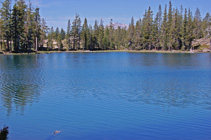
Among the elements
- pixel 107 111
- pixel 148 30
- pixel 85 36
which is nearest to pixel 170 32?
pixel 148 30

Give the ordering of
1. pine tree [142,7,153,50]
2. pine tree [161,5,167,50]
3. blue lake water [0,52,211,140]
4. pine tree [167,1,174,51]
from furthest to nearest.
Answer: pine tree [142,7,153,50] < pine tree [161,5,167,50] < pine tree [167,1,174,51] < blue lake water [0,52,211,140]

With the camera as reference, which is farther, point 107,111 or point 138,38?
point 138,38

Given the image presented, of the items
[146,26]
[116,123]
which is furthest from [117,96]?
[146,26]

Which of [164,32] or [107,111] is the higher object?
[164,32]

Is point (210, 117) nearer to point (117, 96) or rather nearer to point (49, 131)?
point (117, 96)

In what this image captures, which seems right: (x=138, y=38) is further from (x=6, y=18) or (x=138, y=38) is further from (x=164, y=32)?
(x=6, y=18)

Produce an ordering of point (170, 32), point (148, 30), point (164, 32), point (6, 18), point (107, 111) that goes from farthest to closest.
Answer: point (148, 30), point (164, 32), point (170, 32), point (6, 18), point (107, 111)

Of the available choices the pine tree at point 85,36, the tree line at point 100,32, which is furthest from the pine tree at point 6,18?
the pine tree at point 85,36

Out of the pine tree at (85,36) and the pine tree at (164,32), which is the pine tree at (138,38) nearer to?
the pine tree at (164,32)

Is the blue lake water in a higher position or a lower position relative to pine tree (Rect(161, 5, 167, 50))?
lower

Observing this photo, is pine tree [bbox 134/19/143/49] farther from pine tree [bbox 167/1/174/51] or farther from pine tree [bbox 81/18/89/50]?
pine tree [bbox 81/18/89/50]

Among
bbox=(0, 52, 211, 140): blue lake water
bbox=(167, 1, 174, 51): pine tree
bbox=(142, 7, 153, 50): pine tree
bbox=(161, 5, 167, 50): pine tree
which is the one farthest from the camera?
bbox=(142, 7, 153, 50): pine tree

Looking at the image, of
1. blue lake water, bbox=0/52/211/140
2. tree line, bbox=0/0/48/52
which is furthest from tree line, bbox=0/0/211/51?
blue lake water, bbox=0/52/211/140

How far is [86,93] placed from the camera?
76.3 feet
